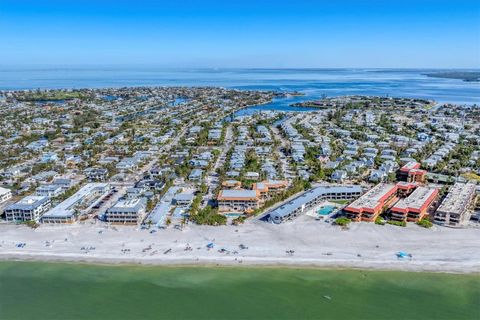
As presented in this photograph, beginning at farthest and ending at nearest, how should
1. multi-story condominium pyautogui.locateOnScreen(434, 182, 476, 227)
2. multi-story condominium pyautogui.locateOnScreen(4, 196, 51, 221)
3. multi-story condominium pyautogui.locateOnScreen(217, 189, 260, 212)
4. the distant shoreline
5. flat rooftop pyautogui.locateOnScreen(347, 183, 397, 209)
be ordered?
multi-story condominium pyautogui.locateOnScreen(217, 189, 260, 212) → flat rooftop pyautogui.locateOnScreen(347, 183, 397, 209) → multi-story condominium pyautogui.locateOnScreen(4, 196, 51, 221) → multi-story condominium pyautogui.locateOnScreen(434, 182, 476, 227) → the distant shoreline

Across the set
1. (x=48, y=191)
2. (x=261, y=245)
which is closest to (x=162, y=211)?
(x=261, y=245)

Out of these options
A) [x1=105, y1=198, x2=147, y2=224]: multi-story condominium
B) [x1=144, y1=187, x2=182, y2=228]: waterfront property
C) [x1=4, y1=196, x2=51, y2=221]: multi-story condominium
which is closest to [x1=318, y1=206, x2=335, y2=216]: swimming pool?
[x1=144, y1=187, x2=182, y2=228]: waterfront property

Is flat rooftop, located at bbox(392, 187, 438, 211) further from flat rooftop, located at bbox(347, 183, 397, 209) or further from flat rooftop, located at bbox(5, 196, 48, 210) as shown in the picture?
flat rooftop, located at bbox(5, 196, 48, 210)

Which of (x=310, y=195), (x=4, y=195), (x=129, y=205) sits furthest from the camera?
(x=4, y=195)

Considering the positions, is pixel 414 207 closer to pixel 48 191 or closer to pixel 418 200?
pixel 418 200

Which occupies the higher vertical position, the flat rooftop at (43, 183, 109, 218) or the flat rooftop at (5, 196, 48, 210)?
the flat rooftop at (5, 196, 48, 210)

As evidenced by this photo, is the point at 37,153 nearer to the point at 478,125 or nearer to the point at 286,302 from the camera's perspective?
the point at 286,302

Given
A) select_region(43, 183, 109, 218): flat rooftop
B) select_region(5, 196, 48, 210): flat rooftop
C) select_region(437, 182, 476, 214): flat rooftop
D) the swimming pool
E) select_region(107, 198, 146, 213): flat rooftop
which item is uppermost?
select_region(437, 182, 476, 214): flat rooftop

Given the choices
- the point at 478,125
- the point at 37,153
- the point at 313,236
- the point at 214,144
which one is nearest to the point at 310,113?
the point at 478,125
